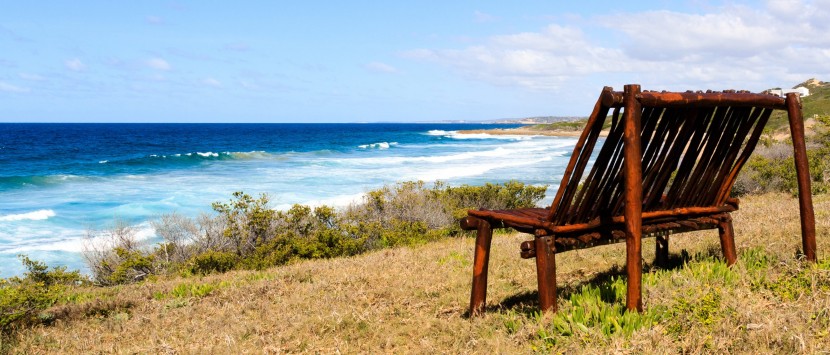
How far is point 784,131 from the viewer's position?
43.5 metres

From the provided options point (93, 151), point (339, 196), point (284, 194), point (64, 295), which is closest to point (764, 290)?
point (64, 295)

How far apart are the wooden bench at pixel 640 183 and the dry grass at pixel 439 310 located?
0.36 m

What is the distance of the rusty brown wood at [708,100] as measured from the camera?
12.3 feet

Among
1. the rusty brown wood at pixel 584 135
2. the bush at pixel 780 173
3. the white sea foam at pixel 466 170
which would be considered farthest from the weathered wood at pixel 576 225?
the white sea foam at pixel 466 170

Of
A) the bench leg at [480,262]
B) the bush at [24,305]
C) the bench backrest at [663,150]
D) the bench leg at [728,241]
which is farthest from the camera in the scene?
the bush at [24,305]

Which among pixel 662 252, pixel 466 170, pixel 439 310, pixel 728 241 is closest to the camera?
pixel 728 241

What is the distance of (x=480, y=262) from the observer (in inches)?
185

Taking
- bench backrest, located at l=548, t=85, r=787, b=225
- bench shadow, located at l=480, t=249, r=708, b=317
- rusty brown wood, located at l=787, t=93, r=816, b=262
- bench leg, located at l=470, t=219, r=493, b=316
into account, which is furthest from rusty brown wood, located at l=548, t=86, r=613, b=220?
rusty brown wood, located at l=787, t=93, r=816, b=262

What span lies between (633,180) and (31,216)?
24036mm

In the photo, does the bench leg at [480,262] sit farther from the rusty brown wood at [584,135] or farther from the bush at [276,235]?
the bush at [276,235]

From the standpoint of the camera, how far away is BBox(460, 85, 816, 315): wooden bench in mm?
3777

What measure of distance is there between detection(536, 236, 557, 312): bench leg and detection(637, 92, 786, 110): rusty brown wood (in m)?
1.11

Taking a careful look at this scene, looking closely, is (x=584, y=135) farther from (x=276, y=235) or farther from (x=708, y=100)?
(x=276, y=235)

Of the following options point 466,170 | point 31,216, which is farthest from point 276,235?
point 466,170
